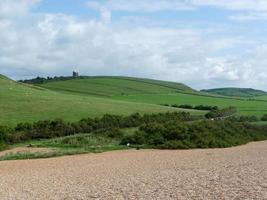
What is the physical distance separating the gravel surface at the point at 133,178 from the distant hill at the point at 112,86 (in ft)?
281

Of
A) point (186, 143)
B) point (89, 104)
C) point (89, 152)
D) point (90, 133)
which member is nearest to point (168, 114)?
point (89, 104)

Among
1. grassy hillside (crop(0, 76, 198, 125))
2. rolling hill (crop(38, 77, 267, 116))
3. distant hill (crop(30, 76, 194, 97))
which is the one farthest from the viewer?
distant hill (crop(30, 76, 194, 97))

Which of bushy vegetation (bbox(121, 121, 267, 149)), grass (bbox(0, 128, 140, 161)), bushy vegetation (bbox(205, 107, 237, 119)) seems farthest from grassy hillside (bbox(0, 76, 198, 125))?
bushy vegetation (bbox(121, 121, 267, 149))

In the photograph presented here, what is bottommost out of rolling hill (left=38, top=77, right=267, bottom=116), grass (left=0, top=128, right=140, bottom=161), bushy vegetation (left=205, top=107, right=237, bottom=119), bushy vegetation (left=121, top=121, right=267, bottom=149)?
grass (left=0, top=128, right=140, bottom=161)

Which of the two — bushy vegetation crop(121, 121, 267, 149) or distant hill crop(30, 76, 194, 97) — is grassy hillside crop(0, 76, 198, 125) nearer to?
bushy vegetation crop(121, 121, 267, 149)

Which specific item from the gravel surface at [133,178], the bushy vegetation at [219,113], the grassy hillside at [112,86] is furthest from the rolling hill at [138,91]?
the gravel surface at [133,178]

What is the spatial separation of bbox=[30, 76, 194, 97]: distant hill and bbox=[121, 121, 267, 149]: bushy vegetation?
69.6 m

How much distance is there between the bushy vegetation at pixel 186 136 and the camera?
46.2 m

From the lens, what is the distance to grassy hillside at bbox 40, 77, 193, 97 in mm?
126656

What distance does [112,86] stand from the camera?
138 meters

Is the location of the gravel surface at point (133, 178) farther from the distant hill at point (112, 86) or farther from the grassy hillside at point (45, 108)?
the distant hill at point (112, 86)

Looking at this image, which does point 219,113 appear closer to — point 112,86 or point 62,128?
point 62,128

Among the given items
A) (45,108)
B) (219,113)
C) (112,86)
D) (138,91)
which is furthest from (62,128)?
(112,86)

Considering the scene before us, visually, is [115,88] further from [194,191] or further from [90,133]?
[194,191]
